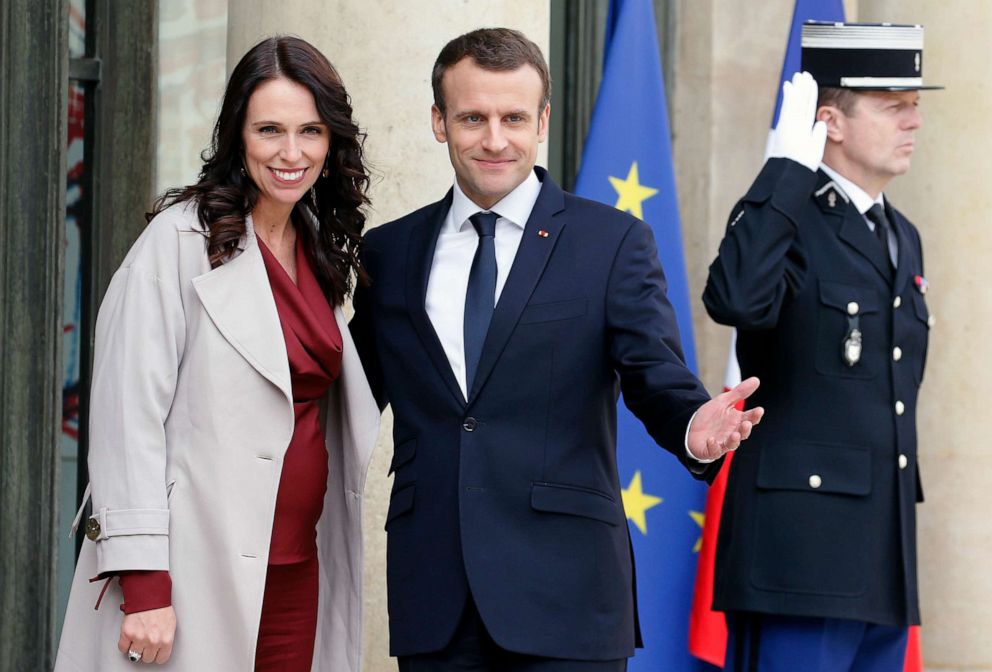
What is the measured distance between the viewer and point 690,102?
23.6 feet

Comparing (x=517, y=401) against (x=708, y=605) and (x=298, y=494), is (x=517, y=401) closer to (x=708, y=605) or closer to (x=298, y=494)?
(x=298, y=494)

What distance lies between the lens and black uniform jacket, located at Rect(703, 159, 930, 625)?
430cm

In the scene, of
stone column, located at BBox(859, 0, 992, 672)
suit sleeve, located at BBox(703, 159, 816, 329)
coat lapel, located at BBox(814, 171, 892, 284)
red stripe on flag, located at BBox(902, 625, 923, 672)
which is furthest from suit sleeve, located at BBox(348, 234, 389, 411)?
stone column, located at BBox(859, 0, 992, 672)

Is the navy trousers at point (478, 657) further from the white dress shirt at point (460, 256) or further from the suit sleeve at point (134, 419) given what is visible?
the suit sleeve at point (134, 419)

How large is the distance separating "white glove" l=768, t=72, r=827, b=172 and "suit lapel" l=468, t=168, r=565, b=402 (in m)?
0.94

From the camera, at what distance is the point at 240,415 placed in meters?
3.42

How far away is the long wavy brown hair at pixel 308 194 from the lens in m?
3.56

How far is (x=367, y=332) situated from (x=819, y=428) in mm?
1269

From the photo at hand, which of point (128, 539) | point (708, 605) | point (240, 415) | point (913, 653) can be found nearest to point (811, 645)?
point (913, 653)

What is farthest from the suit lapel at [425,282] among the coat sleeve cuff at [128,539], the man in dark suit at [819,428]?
the man in dark suit at [819,428]

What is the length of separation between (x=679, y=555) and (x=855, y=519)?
1.61 metres

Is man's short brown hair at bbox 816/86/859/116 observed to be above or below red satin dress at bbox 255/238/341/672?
above

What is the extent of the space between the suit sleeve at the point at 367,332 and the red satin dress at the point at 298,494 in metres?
0.14

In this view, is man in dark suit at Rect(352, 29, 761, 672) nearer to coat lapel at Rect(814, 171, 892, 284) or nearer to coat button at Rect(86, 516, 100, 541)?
coat button at Rect(86, 516, 100, 541)
